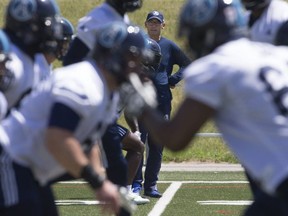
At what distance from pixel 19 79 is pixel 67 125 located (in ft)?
3.36

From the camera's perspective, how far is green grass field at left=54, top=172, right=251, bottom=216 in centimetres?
981

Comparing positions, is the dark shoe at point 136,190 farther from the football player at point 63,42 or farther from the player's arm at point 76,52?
the player's arm at point 76,52

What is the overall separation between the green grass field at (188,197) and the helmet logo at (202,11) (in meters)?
4.93

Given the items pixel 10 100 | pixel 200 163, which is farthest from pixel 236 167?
pixel 10 100

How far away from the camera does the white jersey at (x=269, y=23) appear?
6.83m

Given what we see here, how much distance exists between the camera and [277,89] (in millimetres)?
4543

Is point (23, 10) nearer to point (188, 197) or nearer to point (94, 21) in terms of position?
point (94, 21)

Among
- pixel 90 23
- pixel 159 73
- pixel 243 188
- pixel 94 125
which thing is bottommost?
pixel 243 188

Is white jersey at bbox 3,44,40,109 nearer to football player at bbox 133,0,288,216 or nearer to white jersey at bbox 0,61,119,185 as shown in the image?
white jersey at bbox 0,61,119,185

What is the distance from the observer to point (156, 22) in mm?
11570

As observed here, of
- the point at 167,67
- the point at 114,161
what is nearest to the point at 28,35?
the point at 114,161

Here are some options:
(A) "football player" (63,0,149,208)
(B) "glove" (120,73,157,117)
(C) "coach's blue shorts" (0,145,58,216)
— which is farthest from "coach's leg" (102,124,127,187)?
(B) "glove" (120,73,157,117)

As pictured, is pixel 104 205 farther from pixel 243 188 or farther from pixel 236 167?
pixel 236 167

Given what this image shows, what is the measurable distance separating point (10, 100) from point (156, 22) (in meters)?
5.77
